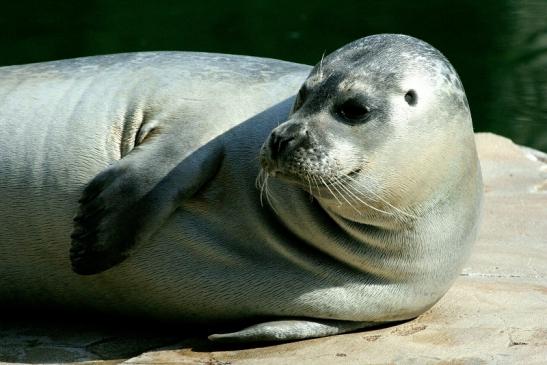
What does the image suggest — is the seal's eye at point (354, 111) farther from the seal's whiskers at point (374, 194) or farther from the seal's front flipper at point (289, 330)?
the seal's front flipper at point (289, 330)

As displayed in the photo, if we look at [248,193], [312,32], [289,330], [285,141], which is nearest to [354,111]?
[285,141]

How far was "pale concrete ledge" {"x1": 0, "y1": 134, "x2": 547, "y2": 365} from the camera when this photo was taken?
4832 mm

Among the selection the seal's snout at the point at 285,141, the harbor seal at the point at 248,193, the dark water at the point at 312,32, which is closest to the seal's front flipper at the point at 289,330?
the harbor seal at the point at 248,193

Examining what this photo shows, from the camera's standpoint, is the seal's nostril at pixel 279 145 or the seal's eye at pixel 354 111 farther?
the seal's eye at pixel 354 111

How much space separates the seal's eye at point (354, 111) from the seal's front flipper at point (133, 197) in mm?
576

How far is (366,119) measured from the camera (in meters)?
4.67

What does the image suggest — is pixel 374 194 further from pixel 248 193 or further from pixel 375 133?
pixel 248 193

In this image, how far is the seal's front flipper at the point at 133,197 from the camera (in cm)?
491

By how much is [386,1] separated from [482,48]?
243 centimetres

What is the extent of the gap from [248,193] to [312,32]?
26.2ft

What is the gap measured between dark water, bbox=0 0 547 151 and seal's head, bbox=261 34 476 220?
4975mm

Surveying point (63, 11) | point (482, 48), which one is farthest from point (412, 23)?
point (63, 11)

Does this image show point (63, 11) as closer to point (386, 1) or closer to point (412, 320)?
point (386, 1)

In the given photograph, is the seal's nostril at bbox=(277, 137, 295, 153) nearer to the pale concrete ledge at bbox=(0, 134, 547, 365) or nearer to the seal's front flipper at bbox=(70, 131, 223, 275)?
the seal's front flipper at bbox=(70, 131, 223, 275)
